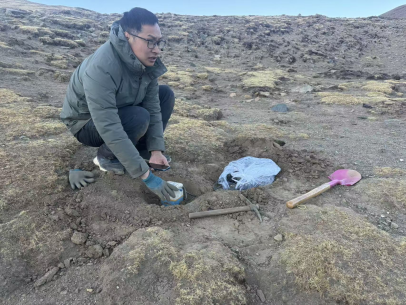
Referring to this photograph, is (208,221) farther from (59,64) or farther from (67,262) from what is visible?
(59,64)

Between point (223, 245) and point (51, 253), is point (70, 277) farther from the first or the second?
point (223, 245)

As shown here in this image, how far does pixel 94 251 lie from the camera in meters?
2.35

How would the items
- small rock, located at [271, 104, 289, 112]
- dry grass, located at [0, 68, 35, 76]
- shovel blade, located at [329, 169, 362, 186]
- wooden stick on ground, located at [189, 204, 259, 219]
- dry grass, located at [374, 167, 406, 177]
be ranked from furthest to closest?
dry grass, located at [0, 68, 35, 76] < small rock, located at [271, 104, 289, 112] < dry grass, located at [374, 167, 406, 177] < shovel blade, located at [329, 169, 362, 186] < wooden stick on ground, located at [189, 204, 259, 219]

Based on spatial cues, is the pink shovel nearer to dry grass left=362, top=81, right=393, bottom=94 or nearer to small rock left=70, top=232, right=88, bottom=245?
small rock left=70, top=232, right=88, bottom=245

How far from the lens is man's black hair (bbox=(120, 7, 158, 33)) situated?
2.59 meters

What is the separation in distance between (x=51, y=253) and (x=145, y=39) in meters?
2.02

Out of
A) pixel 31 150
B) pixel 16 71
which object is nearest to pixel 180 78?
pixel 16 71

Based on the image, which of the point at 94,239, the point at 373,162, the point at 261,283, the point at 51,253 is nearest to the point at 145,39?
the point at 94,239

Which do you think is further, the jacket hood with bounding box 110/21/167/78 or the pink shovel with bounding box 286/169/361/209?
the pink shovel with bounding box 286/169/361/209

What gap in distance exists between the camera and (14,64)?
8.75 meters

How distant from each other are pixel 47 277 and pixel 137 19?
2263 millimetres

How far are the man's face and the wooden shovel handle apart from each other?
2.01m

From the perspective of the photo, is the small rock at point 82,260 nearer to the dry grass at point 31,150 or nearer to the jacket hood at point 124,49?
the dry grass at point 31,150

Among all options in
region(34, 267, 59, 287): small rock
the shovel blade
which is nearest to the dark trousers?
region(34, 267, 59, 287): small rock
